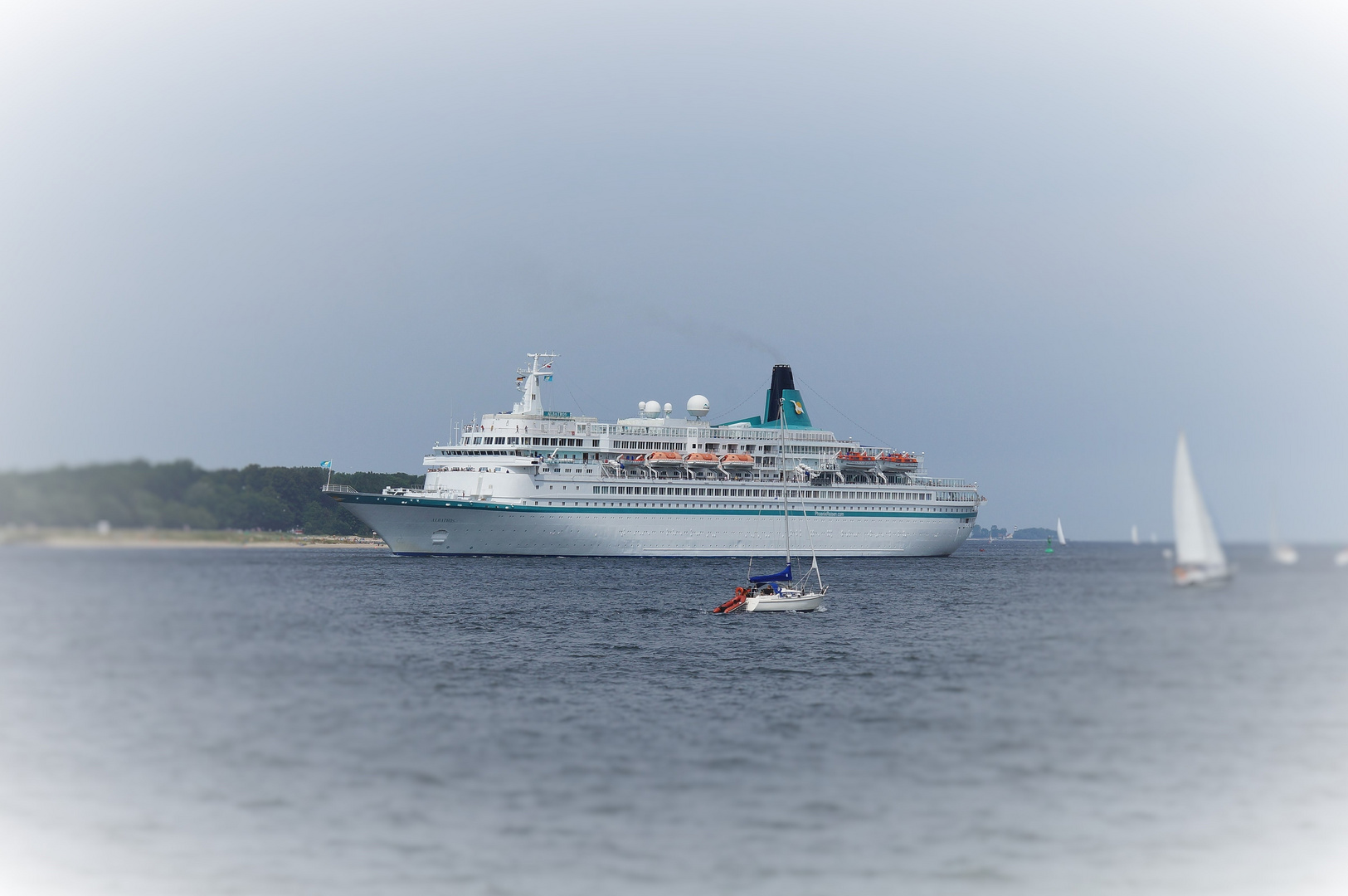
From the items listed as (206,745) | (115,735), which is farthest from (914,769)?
(115,735)

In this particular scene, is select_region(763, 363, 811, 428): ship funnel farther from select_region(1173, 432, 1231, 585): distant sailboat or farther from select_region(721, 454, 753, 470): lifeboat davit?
select_region(1173, 432, 1231, 585): distant sailboat

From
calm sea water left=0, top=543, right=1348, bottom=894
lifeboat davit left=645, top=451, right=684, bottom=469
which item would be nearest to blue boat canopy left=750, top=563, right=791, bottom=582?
calm sea water left=0, top=543, right=1348, bottom=894

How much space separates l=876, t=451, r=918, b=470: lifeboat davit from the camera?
11631cm

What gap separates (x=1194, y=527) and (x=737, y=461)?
300 feet

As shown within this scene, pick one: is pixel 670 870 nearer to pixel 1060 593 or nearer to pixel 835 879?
pixel 835 879

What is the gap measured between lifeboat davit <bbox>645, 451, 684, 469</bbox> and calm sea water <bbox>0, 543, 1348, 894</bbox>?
74.4 meters

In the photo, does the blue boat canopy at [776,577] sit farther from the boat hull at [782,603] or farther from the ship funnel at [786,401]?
the ship funnel at [786,401]

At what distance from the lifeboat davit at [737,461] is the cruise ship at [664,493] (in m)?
0.13

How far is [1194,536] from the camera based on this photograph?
657 inches

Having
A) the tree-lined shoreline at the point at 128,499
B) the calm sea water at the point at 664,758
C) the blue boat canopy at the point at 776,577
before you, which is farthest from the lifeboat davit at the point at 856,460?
the tree-lined shoreline at the point at 128,499

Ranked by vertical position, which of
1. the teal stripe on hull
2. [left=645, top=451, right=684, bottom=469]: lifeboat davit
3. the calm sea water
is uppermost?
[left=645, top=451, right=684, bottom=469]: lifeboat davit

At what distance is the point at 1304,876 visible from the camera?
54.7 ft

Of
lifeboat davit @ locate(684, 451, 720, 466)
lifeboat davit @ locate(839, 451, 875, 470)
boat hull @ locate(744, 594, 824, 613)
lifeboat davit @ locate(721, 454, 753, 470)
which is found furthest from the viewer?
lifeboat davit @ locate(839, 451, 875, 470)

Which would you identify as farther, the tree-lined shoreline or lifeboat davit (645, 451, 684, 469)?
lifeboat davit (645, 451, 684, 469)
